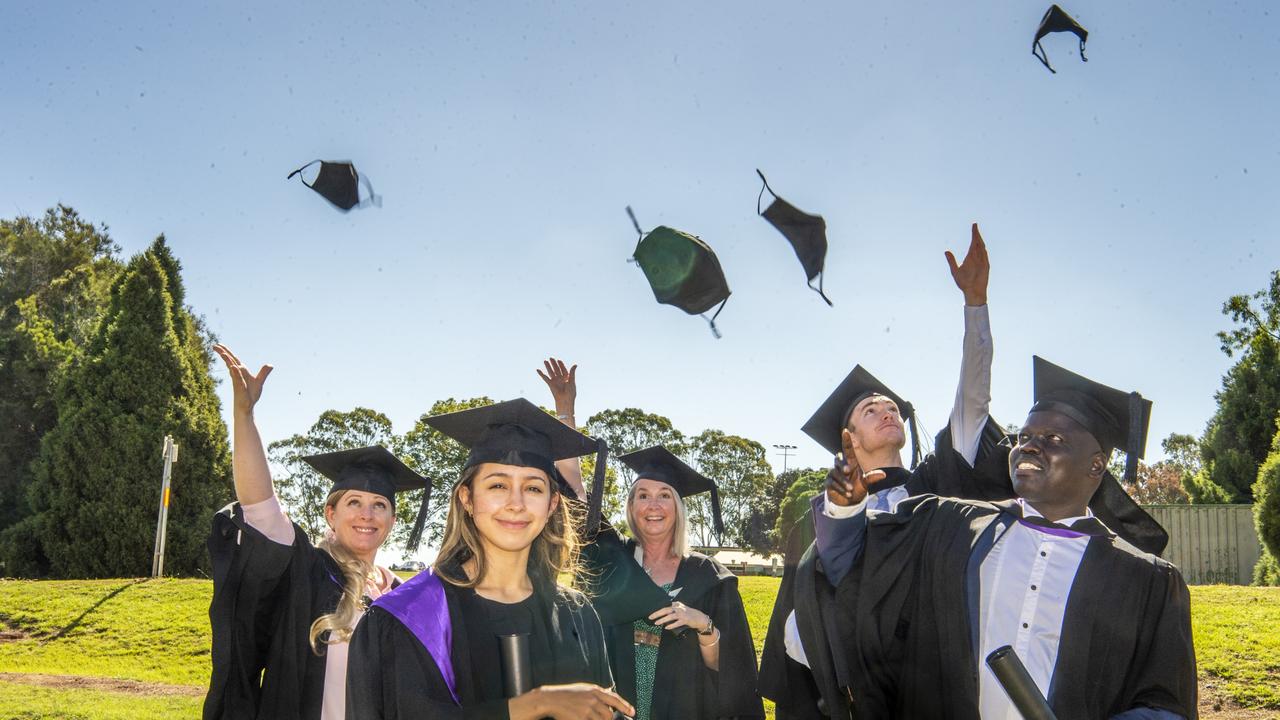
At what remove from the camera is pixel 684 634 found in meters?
4.14

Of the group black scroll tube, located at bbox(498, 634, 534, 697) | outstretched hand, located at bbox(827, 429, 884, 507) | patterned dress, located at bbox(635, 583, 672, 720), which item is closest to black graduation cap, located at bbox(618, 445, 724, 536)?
patterned dress, located at bbox(635, 583, 672, 720)

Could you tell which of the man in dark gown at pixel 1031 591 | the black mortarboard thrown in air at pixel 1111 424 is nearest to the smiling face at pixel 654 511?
the man in dark gown at pixel 1031 591

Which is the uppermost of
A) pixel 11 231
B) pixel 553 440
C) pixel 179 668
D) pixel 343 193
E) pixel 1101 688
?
pixel 11 231

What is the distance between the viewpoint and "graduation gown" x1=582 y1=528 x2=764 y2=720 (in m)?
3.83

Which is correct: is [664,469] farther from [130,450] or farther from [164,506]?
[130,450]

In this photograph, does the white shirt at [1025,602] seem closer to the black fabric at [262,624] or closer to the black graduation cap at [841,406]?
the black graduation cap at [841,406]

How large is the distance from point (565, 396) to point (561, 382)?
0.29 feet

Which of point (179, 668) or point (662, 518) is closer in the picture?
point (662, 518)

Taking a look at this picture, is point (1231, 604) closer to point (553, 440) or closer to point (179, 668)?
point (553, 440)

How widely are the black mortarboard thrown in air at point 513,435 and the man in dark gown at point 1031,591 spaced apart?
891mm

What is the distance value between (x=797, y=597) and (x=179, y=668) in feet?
→ 34.4

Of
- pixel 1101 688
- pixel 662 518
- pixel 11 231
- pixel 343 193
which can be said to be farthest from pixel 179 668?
pixel 11 231

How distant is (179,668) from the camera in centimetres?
1137

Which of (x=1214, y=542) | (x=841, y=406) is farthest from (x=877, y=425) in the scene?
(x=1214, y=542)
